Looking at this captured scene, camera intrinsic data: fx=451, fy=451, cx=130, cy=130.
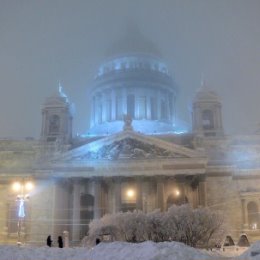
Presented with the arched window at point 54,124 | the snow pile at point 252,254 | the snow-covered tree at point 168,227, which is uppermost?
the arched window at point 54,124

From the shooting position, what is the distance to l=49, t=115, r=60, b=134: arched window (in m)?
49.4

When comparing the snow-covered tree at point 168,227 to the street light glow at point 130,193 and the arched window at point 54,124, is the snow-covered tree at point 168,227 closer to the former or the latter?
the street light glow at point 130,193

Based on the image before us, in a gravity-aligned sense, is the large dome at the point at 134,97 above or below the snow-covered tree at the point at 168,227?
above

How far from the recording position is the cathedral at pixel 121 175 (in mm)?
40250

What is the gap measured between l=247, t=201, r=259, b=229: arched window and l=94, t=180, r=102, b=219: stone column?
14228 mm

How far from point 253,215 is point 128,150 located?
13.5 metres

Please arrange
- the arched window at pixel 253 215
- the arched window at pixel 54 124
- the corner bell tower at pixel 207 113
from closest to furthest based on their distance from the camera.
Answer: the arched window at pixel 253 215 → the corner bell tower at pixel 207 113 → the arched window at pixel 54 124

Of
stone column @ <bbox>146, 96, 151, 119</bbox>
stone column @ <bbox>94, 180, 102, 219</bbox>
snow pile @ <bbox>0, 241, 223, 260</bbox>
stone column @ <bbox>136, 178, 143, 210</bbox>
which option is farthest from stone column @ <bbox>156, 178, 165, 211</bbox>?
snow pile @ <bbox>0, 241, 223, 260</bbox>

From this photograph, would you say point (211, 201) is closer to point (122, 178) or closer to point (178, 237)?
point (122, 178)

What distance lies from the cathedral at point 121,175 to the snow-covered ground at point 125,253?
17698 mm

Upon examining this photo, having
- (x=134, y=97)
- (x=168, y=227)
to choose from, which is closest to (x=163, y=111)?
(x=134, y=97)

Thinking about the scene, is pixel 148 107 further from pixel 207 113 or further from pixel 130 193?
pixel 130 193

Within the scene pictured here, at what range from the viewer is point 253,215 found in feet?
140

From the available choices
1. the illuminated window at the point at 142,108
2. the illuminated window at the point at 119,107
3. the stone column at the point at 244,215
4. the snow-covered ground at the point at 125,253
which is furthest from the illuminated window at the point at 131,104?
the snow-covered ground at the point at 125,253
